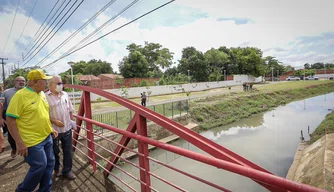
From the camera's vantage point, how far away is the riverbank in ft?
52.2

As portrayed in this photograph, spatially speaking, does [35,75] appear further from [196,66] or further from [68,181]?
[196,66]

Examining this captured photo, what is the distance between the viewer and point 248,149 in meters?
11.2

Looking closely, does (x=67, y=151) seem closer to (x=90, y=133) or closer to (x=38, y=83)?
(x=90, y=133)

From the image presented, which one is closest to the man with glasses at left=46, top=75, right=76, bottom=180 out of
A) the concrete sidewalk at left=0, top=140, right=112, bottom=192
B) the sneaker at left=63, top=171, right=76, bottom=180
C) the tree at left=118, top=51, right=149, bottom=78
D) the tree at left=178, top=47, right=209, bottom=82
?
the sneaker at left=63, top=171, right=76, bottom=180

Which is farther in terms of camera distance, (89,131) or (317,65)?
(317,65)

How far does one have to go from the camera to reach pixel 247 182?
7.85 meters

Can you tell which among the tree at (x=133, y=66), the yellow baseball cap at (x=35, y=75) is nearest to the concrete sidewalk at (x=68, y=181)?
the yellow baseball cap at (x=35, y=75)

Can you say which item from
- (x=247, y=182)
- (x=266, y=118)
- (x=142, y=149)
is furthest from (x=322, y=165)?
(x=266, y=118)

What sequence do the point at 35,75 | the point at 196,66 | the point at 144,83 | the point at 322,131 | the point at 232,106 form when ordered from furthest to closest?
1. the point at 196,66
2. the point at 144,83
3. the point at 232,106
4. the point at 322,131
5. the point at 35,75

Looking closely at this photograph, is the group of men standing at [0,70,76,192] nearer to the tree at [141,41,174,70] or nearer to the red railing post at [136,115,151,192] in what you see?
the red railing post at [136,115,151,192]

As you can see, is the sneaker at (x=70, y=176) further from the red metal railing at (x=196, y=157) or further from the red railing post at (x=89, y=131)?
the red metal railing at (x=196, y=157)

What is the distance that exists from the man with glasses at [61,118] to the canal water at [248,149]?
5102 mm

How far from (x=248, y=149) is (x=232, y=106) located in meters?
8.89

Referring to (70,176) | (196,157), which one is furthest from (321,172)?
(70,176)
